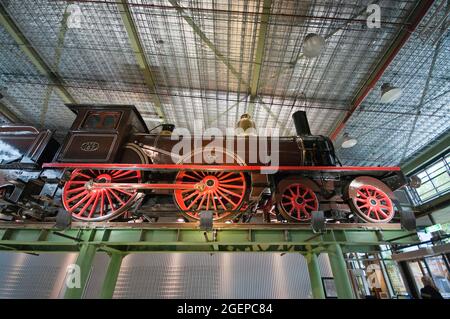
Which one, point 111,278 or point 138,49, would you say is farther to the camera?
point 138,49

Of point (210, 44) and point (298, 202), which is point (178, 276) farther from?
point (210, 44)

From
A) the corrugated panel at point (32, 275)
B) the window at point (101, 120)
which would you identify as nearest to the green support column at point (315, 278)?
the window at point (101, 120)

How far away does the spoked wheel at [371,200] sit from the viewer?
309 centimetres

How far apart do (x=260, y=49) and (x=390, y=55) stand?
2.72 metres

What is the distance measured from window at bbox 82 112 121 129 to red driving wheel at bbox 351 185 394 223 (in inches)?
157

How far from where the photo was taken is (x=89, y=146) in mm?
3553

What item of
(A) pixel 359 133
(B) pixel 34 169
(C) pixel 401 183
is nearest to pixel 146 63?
(B) pixel 34 169

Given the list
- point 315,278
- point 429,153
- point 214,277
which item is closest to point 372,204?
point 315,278

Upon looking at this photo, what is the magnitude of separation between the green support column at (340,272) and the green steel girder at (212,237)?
0.11 m

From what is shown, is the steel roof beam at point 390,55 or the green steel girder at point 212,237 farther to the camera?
the steel roof beam at point 390,55

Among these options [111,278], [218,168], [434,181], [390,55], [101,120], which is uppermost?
[390,55]

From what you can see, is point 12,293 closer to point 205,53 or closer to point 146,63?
point 146,63

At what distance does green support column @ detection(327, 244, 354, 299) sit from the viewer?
2607mm

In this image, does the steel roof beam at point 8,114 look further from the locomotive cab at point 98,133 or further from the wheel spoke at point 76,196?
the wheel spoke at point 76,196
